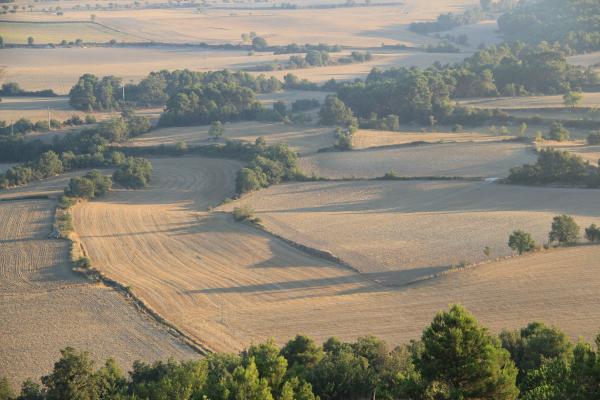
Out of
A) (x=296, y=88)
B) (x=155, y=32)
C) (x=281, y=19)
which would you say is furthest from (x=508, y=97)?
(x=281, y=19)

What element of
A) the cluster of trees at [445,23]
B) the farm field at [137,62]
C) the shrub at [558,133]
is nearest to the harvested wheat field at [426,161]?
the shrub at [558,133]

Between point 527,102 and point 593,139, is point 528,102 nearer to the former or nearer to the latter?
point 527,102

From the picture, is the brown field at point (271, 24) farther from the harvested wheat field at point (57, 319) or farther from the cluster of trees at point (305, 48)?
the harvested wheat field at point (57, 319)

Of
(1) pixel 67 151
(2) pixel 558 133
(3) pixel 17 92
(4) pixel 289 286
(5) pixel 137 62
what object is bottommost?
(4) pixel 289 286

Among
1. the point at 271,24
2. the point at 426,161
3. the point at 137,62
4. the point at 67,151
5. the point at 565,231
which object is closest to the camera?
the point at 565,231

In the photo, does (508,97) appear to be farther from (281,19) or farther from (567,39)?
(281,19)

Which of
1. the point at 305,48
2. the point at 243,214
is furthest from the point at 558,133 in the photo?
the point at 305,48
